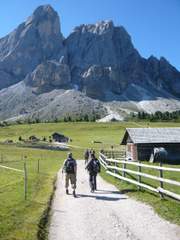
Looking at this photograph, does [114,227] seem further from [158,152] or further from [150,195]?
[158,152]

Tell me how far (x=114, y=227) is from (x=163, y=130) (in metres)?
55.0

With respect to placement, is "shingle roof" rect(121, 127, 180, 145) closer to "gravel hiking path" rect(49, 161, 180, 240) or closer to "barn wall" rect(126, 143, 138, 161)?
"barn wall" rect(126, 143, 138, 161)

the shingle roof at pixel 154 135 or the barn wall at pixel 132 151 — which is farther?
the barn wall at pixel 132 151

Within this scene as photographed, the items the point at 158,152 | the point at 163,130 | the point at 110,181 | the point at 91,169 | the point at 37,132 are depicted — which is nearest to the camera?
the point at 91,169

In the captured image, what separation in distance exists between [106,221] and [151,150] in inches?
2057

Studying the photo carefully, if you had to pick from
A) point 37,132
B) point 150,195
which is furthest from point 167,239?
point 37,132

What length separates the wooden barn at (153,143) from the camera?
213 feet

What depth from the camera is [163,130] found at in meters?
67.4

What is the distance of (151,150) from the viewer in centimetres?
6606

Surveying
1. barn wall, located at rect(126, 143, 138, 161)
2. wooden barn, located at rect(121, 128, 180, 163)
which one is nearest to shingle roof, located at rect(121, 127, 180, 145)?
wooden barn, located at rect(121, 128, 180, 163)

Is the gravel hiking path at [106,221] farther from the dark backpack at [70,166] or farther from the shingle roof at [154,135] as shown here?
the shingle roof at [154,135]

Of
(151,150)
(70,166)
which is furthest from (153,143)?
(70,166)

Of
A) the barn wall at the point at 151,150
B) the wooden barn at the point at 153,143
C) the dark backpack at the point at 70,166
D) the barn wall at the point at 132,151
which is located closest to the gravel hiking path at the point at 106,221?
the dark backpack at the point at 70,166

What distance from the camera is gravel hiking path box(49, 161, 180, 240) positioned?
1244 cm
